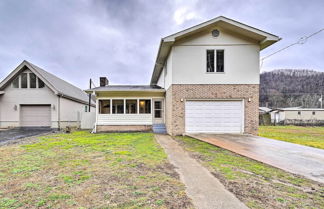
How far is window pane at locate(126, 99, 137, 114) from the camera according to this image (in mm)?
12922

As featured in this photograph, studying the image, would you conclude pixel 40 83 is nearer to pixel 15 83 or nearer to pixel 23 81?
pixel 23 81

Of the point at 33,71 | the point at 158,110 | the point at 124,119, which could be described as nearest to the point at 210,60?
the point at 158,110

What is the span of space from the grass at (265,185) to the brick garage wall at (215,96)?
5608 millimetres

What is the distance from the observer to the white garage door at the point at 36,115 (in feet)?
49.4

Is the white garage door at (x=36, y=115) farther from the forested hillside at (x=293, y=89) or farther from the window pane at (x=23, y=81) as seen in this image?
the forested hillside at (x=293, y=89)

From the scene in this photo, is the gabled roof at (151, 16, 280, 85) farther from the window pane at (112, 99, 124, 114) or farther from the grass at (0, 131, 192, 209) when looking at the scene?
the grass at (0, 131, 192, 209)

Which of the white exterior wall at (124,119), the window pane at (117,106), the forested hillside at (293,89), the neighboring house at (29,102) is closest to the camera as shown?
the white exterior wall at (124,119)

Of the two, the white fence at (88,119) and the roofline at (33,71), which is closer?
the roofline at (33,71)

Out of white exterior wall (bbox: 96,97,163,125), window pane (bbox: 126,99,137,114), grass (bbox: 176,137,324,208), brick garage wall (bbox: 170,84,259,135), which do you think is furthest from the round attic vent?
grass (bbox: 176,137,324,208)

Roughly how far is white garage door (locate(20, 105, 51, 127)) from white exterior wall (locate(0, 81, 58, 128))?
419mm

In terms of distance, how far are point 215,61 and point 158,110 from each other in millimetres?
5271

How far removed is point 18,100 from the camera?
14805 mm

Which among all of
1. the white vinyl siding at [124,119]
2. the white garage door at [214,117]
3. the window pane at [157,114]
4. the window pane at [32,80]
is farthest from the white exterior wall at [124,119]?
the window pane at [32,80]

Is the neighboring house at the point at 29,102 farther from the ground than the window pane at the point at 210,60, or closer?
closer
